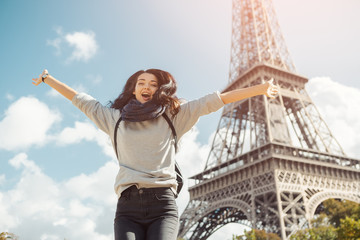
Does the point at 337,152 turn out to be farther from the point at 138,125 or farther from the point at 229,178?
the point at 138,125

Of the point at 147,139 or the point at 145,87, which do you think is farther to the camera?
the point at 145,87

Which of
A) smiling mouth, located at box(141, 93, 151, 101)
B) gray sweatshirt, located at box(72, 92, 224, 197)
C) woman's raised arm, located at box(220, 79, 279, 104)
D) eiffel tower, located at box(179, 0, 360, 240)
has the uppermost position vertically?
eiffel tower, located at box(179, 0, 360, 240)

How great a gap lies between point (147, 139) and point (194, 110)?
459mm

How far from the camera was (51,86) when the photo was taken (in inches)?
120

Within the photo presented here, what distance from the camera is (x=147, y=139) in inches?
101

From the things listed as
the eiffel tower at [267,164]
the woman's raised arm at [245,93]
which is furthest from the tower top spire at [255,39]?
the woman's raised arm at [245,93]

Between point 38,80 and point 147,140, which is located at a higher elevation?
point 38,80

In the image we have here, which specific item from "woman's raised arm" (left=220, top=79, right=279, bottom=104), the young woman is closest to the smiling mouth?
the young woman

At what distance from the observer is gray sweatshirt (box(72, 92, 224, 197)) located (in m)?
2.47

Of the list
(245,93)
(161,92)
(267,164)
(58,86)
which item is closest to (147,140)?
(161,92)

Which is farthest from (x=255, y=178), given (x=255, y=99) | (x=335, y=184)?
(x=255, y=99)

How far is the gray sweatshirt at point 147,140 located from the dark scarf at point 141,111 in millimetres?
85

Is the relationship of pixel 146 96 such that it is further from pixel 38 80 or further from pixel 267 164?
pixel 267 164

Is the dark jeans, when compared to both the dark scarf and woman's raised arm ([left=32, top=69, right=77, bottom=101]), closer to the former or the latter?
the dark scarf
